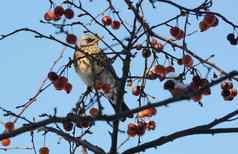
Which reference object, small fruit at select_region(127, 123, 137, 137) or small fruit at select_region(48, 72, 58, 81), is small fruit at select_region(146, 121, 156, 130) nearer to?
small fruit at select_region(127, 123, 137, 137)

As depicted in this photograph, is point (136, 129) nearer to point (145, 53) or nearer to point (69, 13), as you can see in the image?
point (145, 53)

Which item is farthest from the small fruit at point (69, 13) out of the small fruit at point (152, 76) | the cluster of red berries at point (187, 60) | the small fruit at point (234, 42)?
the small fruit at point (234, 42)

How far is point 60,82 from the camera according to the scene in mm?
3812

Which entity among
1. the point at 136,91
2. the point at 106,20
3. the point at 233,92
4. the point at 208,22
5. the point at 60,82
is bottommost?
the point at 233,92

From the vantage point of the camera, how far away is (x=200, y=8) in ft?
11.4

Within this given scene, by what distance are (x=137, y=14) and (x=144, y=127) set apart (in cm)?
67

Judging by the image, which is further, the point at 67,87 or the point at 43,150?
the point at 67,87

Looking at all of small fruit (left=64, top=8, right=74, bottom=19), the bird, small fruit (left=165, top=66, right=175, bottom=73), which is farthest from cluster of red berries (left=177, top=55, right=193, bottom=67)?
small fruit (left=64, top=8, right=74, bottom=19)

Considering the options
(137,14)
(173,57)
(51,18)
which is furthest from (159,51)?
(51,18)

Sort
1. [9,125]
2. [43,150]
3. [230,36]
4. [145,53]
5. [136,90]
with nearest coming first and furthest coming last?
[9,125] < [43,150] < [145,53] < [230,36] < [136,90]

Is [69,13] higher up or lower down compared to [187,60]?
higher up

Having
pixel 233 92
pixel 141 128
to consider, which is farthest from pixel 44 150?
pixel 233 92

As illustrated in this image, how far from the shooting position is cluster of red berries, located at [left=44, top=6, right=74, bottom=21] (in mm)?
3849

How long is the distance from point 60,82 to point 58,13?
18.1 inches
